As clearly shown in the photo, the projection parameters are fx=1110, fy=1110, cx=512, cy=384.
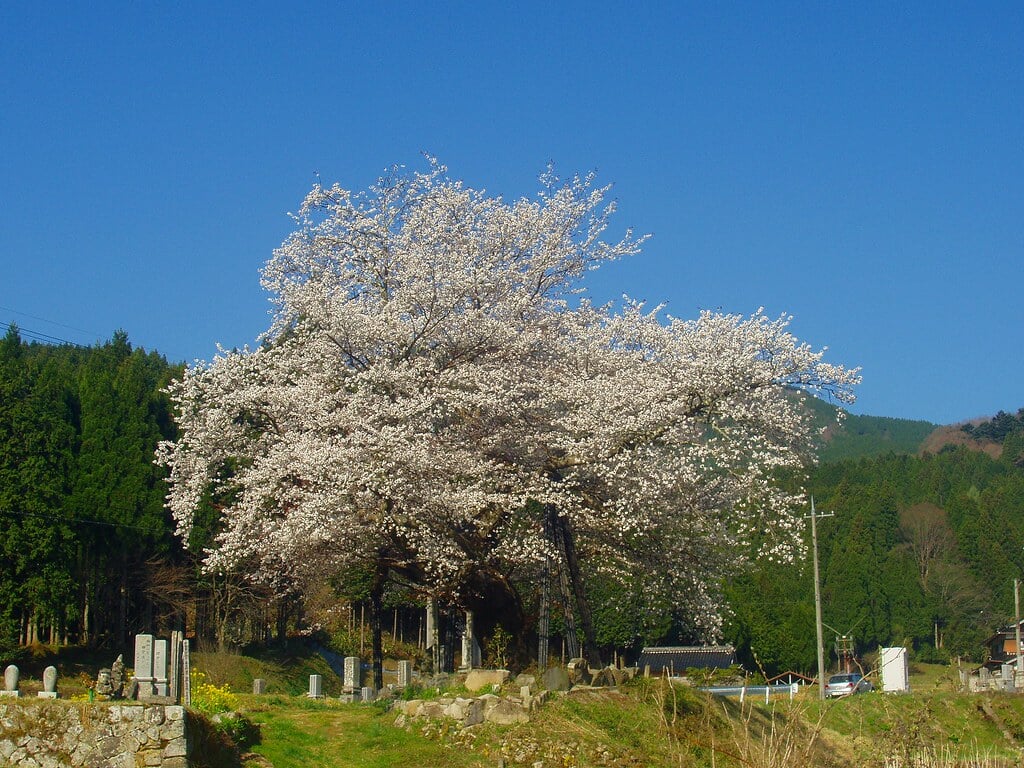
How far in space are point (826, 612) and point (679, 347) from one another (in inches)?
1728

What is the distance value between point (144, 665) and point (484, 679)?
5.09 m

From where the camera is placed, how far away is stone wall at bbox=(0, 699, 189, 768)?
1352 centimetres

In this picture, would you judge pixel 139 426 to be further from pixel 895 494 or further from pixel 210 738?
pixel 895 494

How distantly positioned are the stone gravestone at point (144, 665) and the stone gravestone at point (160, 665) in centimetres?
7

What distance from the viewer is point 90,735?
13.6m

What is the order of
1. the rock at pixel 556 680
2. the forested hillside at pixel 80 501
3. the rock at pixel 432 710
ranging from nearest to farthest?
the rock at pixel 432 710
the rock at pixel 556 680
the forested hillside at pixel 80 501

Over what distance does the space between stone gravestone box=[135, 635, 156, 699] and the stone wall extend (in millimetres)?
1026

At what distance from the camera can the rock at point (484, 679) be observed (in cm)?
1709

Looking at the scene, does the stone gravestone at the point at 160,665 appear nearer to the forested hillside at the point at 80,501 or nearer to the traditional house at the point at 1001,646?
A: the forested hillside at the point at 80,501

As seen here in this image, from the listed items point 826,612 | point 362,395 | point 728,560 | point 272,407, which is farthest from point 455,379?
point 826,612

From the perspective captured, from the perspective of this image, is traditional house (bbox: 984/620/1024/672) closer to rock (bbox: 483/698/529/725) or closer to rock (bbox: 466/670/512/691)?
rock (bbox: 466/670/512/691)

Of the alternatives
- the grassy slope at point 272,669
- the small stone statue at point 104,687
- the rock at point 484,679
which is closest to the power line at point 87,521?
the grassy slope at point 272,669

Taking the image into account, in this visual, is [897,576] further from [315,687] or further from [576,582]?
[315,687]

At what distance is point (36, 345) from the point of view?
195ft
